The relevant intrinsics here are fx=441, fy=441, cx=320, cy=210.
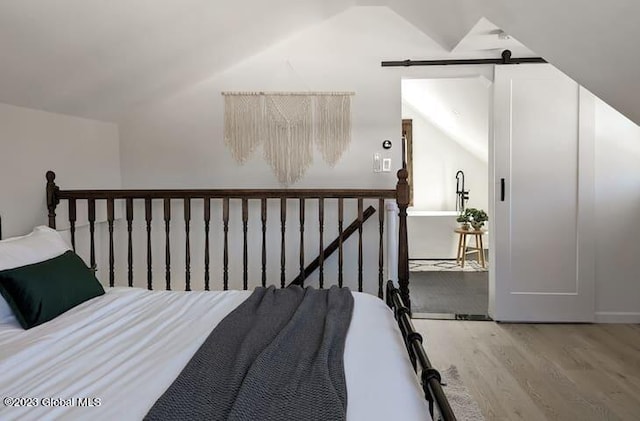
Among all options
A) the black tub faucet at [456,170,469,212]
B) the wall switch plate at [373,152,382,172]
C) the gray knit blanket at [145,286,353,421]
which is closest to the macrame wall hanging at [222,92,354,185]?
the wall switch plate at [373,152,382,172]

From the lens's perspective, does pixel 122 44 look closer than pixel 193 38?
Yes

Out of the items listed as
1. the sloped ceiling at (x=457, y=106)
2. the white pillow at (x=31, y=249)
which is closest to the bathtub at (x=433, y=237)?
the sloped ceiling at (x=457, y=106)

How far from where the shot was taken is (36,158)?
2.61 meters

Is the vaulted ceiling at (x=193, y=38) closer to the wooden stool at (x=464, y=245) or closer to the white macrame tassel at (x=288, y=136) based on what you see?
the white macrame tassel at (x=288, y=136)

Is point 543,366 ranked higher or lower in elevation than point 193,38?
lower

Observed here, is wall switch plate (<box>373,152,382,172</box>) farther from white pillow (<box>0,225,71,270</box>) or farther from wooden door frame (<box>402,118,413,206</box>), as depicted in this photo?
wooden door frame (<box>402,118,413,206</box>)

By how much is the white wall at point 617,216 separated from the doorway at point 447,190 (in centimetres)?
93

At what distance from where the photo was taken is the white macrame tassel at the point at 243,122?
3617 mm

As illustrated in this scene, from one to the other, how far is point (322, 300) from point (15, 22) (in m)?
1.68

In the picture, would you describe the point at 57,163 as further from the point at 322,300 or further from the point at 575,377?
the point at 575,377

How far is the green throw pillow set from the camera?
1.58m

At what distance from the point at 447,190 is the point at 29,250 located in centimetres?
594

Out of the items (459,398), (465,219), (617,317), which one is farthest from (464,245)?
(459,398)

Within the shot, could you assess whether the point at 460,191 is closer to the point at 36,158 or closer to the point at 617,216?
the point at 617,216
